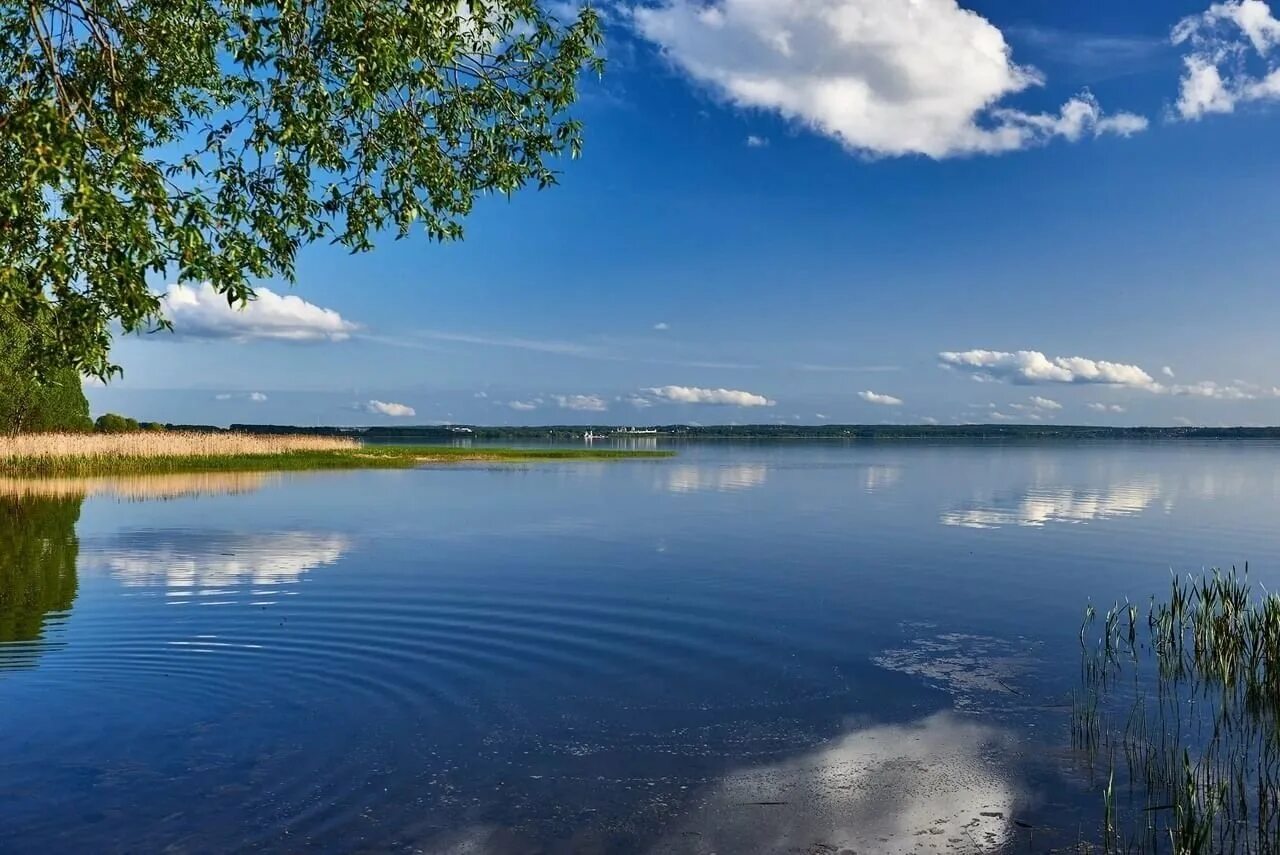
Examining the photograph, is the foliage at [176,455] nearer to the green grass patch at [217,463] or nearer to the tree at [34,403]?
the green grass patch at [217,463]

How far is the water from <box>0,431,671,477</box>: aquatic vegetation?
29076 mm

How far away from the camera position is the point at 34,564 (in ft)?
83.4

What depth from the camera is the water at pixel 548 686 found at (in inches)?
386

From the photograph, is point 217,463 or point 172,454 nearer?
point 172,454

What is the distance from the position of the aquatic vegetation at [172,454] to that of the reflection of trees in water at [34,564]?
21029 millimetres

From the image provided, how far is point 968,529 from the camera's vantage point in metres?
37.4

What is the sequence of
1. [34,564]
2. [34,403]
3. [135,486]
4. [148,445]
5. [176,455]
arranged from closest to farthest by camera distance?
[34,564], [135,486], [148,445], [176,455], [34,403]

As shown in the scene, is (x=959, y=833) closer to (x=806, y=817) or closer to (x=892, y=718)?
(x=806, y=817)

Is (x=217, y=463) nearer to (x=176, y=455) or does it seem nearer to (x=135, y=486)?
(x=176, y=455)

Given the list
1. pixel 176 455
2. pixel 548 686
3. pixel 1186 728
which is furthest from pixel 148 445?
pixel 1186 728

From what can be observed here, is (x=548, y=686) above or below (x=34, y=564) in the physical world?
below

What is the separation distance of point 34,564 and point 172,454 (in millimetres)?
48850

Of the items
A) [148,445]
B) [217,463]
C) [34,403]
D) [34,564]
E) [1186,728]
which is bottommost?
[1186,728]

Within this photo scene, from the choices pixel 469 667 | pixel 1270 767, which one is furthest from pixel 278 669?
pixel 1270 767
